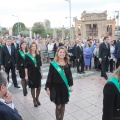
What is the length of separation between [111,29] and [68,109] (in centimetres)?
2975

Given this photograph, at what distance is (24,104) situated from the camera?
5.96 metres

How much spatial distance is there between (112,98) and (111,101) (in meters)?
0.04

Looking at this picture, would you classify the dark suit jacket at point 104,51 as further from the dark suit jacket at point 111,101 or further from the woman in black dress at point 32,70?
the dark suit jacket at point 111,101

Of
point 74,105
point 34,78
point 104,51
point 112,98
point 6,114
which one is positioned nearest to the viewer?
point 6,114

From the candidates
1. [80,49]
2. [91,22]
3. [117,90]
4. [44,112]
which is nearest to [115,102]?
[117,90]

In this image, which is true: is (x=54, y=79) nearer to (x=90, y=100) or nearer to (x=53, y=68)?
(x=53, y=68)

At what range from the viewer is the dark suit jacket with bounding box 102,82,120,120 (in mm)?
2299

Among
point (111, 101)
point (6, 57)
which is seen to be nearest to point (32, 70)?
point (6, 57)

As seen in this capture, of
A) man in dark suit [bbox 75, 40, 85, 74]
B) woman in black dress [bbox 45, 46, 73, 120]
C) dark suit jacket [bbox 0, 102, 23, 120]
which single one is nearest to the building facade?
man in dark suit [bbox 75, 40, 85, 74]

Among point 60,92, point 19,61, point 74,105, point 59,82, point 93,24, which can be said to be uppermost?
point 93,24

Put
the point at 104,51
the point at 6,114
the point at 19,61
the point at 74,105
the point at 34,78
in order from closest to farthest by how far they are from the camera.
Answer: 1. the point at 6,114
2. the point at 34,78
3. the point at 74,105
4. the point at 19,61
5. the point at 104,51

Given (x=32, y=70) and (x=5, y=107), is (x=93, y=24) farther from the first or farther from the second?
(x=5, y=107)

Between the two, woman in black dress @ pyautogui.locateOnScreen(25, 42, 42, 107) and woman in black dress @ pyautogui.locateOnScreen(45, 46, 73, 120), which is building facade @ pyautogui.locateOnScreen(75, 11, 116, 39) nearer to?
woman in black dress @ pyautogui.locateOnScreen(25, 42, 42, 107)

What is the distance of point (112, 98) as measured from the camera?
7.55ft
